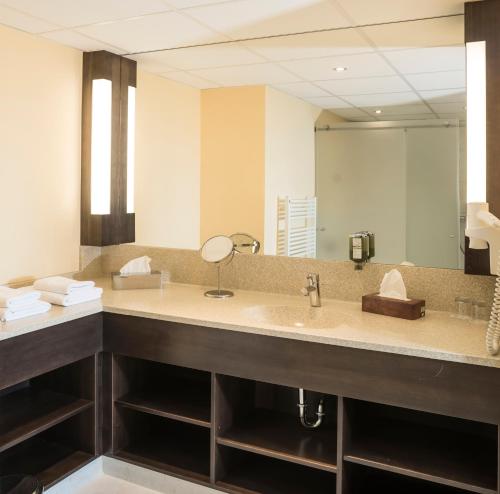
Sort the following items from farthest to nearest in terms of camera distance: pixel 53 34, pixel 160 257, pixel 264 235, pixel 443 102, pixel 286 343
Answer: pixel 160 257
pixel 264 235
pixel 53 34
pixel 443 102
pixel 286 343

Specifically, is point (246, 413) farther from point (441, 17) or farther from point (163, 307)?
point (441, 17)

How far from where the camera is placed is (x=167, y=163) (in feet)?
9.56

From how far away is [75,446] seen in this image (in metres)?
2.44

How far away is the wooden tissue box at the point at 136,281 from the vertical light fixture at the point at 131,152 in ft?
1.31

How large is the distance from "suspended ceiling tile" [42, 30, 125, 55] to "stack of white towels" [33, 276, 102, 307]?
1075mm

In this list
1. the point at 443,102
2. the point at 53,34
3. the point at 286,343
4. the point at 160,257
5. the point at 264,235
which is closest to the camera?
the point at 286,343

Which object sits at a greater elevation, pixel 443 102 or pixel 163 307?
pixel 443 102

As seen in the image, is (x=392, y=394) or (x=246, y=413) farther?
(x=246, y=413)

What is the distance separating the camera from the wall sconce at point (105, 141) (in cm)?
275

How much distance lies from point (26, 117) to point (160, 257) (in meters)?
0.94

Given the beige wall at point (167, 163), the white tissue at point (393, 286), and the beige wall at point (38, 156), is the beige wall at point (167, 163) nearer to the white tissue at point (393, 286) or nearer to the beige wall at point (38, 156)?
the beige wall at point (38, 156)

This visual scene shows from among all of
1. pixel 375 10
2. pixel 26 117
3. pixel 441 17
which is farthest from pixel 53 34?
pixel 441 17

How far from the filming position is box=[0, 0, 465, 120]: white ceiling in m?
2.04

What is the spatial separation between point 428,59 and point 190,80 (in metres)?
1.17
